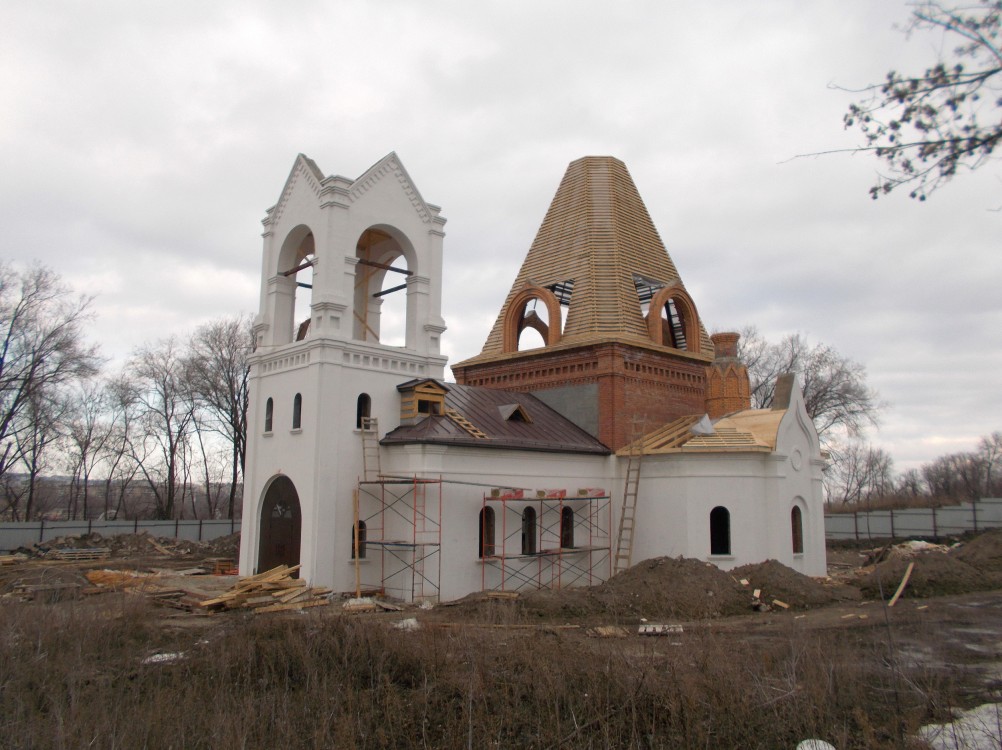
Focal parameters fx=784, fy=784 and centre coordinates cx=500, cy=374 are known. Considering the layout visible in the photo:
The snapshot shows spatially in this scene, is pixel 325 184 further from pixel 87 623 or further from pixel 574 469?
pixel 87 623

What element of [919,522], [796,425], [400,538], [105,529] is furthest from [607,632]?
[919,522]

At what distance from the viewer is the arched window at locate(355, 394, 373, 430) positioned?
714 inches

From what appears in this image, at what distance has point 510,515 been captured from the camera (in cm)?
1897

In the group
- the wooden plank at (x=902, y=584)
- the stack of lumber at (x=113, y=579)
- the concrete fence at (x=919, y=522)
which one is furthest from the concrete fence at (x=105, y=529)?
the concrete fence at (x=919, y=522)

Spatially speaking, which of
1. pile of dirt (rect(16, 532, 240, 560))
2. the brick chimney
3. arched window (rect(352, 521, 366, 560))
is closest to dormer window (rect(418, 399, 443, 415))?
arched window (rect(352, 521, 366, 560))

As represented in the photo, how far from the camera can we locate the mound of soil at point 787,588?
1658 cm

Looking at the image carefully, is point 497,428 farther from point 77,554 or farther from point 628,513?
point 77,554

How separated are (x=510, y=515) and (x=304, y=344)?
6.34 m

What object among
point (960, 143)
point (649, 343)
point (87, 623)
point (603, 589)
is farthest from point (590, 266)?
point (960, 143)

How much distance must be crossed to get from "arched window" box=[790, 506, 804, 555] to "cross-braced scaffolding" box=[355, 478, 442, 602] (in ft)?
32.0

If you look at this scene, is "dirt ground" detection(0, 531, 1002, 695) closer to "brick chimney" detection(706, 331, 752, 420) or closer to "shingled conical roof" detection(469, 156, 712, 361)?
"brick chimney" detection(706, 331, 752, 420)

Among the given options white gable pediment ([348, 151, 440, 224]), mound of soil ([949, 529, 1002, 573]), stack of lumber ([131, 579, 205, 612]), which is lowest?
stack of lumber ([131, 579, 205, 612])

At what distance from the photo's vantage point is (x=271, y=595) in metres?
15.6

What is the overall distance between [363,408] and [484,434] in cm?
291
